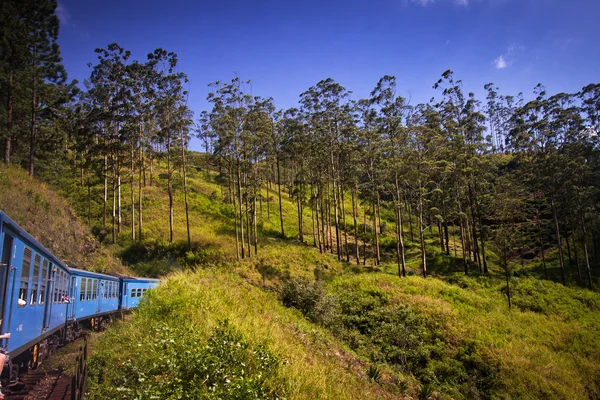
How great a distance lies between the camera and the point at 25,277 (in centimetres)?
791

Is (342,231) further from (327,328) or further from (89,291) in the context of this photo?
(89,291)

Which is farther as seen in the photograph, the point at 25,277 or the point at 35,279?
the point at 35,279

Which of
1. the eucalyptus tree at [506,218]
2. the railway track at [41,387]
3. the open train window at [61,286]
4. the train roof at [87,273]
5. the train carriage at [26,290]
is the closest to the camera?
the train carriage at [26,290]

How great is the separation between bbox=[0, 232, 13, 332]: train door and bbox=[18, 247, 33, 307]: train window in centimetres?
98

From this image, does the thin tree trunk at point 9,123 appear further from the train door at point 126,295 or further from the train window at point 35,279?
the train window at point 35,279

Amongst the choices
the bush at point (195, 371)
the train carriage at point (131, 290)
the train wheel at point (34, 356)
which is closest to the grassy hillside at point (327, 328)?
the bush at point (195, 371)

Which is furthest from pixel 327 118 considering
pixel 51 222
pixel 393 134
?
pixel 51 222

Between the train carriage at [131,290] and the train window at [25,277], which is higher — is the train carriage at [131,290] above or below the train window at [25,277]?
below

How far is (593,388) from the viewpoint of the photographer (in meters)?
15.1

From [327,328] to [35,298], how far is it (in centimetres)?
1319

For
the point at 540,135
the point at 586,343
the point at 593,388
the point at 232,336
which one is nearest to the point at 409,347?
the point at 593,388

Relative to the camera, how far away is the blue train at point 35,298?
6.80m

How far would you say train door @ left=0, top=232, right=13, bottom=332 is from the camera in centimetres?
655

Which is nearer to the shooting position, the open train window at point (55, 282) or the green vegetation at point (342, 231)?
the open train window at point (55, 282)
